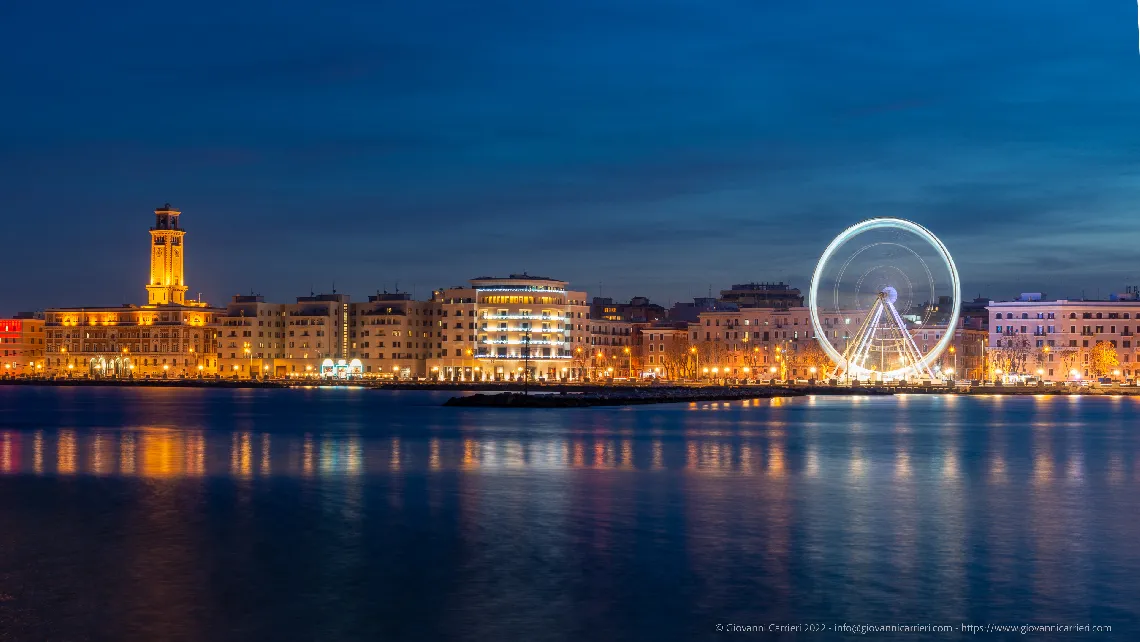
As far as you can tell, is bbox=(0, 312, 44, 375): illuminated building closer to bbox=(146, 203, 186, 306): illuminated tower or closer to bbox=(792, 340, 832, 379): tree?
bbox=(146, 203, 186, 306): illuminated tower

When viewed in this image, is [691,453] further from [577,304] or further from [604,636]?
[577,304]

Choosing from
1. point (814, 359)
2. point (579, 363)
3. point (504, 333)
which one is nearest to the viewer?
point (814, 359)

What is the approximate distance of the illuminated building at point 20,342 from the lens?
190 m

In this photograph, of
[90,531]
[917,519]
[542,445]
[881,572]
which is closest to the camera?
[881,572]

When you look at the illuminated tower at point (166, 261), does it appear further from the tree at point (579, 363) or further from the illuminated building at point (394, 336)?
the tree at point (579, 363)

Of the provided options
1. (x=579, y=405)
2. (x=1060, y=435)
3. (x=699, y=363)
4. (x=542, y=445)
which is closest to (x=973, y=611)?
(x=542, y=445)

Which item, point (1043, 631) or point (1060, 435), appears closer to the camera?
point (1043, 631)

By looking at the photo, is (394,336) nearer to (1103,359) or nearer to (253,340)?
(253,340)

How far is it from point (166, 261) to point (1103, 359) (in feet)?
374

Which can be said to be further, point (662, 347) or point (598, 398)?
point (662, 347)

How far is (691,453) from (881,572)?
24579 millimetres

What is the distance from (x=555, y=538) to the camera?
82.0ft

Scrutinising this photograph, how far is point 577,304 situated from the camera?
15575 cm

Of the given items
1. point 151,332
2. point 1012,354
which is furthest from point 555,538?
point 151,332
